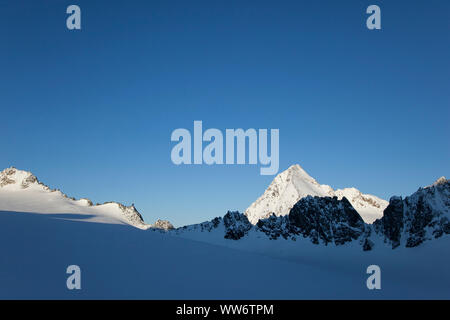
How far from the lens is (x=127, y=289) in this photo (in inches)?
518

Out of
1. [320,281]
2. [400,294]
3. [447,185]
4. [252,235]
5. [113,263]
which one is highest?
[447,185]

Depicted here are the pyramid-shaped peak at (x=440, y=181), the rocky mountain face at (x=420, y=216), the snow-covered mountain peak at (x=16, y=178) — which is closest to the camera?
the rocky mountain face at (x=420, y=216)

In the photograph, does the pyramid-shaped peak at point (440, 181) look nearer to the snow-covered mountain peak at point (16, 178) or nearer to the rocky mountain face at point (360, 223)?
the rocky mountain face at point (360, 223)

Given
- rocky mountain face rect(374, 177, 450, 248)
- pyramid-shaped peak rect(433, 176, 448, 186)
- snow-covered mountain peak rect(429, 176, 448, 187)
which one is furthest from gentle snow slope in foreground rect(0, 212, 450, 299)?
pyramid-shaped peak rect(433, 176, 448, 186)

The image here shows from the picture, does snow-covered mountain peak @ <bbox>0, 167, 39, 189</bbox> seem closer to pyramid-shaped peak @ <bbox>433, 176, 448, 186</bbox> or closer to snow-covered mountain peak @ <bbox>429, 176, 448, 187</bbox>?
snow-covered mountain peak @ <bbox>429, 176, 448, 187</bbox>

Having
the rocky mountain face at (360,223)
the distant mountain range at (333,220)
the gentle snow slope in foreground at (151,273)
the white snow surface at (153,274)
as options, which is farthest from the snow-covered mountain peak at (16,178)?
the gentle snow slope in foreground at (151,273)

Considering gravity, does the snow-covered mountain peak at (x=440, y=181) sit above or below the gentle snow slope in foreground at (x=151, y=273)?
above

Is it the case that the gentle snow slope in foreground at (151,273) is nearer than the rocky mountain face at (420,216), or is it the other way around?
the gentle snow slope in foreground at (151,273)

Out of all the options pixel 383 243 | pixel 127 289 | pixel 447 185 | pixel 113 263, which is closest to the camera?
pixel 127 289

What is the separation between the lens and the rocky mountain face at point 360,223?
7738cm

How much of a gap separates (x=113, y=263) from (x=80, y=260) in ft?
6.06

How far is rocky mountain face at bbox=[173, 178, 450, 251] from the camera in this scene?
254 feet
